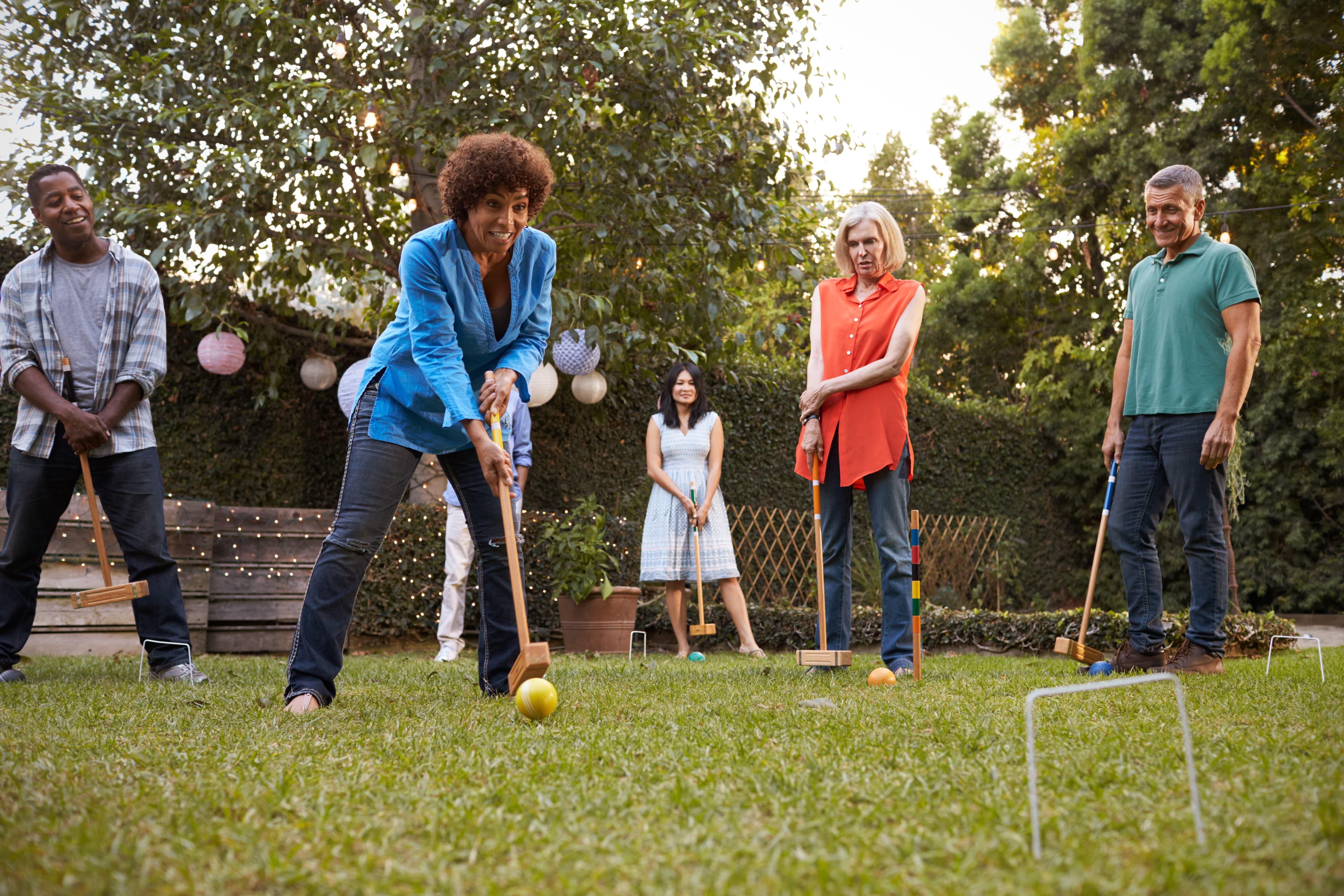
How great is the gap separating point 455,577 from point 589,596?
39.4 inches

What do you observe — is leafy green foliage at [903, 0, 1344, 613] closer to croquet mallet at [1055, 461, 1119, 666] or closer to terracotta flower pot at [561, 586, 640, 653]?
terracotta flower pot at [561, 586, 640, 653]

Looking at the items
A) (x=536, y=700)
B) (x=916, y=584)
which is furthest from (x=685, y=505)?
(x=536, y=700)

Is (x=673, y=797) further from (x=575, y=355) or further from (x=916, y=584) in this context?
(x=575, y=355)

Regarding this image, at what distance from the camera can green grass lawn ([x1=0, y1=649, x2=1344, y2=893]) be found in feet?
4.03

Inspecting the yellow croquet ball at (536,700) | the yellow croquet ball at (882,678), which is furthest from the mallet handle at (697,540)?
the yellow croquet ball at (536,700)

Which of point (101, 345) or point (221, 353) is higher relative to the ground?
point (221, 353)

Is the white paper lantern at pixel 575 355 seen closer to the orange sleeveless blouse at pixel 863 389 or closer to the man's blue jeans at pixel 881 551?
the orange sleeveless blouse at pixel 863 389

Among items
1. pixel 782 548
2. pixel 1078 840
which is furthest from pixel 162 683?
pixel 782 548

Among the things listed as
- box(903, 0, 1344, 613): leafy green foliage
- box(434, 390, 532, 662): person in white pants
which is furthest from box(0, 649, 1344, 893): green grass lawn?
A: box(903, 0, 1344, 613): leafy green foliage

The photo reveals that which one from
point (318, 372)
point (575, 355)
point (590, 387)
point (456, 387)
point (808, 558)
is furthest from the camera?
point (808, 558)

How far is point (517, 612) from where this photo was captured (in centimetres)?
285

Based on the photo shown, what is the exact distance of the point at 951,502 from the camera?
10.8 m

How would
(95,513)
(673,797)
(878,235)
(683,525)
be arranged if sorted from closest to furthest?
(673,797) < (878,235) < (95,513) < (683,525)

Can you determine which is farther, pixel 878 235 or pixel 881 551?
pixel 878 235
